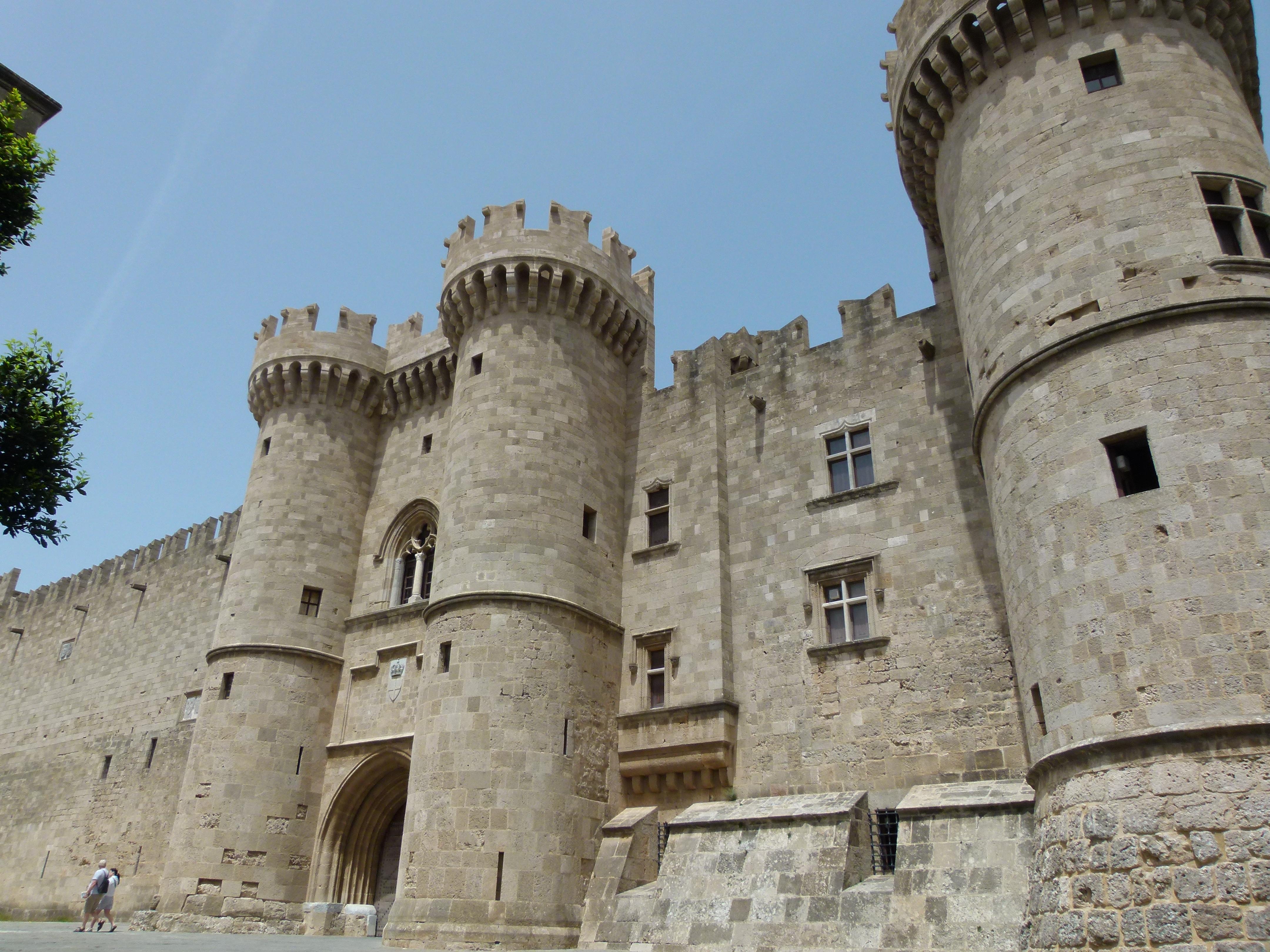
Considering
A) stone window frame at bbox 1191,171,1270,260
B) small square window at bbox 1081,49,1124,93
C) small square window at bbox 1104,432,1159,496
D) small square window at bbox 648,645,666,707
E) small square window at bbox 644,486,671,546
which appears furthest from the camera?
small square window at bbox 644,486,671,546

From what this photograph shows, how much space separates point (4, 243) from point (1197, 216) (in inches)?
544

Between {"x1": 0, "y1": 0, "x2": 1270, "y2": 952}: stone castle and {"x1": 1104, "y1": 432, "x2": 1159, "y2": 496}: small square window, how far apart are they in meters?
0.06

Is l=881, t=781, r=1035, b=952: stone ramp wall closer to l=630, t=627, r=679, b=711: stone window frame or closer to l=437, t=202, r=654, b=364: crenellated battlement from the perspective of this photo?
l=630, t=627, r=679, b=711: stone window frame

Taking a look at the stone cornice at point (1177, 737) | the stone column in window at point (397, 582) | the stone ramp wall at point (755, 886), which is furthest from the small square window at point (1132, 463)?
the stone column in window at point (397, 582)

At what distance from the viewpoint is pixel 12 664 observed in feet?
101

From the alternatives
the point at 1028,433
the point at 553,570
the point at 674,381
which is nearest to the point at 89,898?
the point at 553,570

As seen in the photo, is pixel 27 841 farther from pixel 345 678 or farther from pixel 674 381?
pixel 674 381

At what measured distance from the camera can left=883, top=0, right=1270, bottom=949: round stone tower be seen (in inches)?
328

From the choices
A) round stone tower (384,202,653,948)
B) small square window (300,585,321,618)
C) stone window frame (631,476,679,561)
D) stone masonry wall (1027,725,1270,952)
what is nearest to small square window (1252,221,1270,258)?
stone masonry wall (1027,725,1270,952)

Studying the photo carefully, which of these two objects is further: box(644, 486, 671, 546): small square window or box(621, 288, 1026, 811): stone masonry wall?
box(644, 486, 671, 546): small square window

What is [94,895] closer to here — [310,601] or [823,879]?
[310,601]

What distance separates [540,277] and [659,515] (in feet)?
16.3

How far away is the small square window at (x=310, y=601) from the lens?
19000mm

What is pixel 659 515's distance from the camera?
17.4 metres
